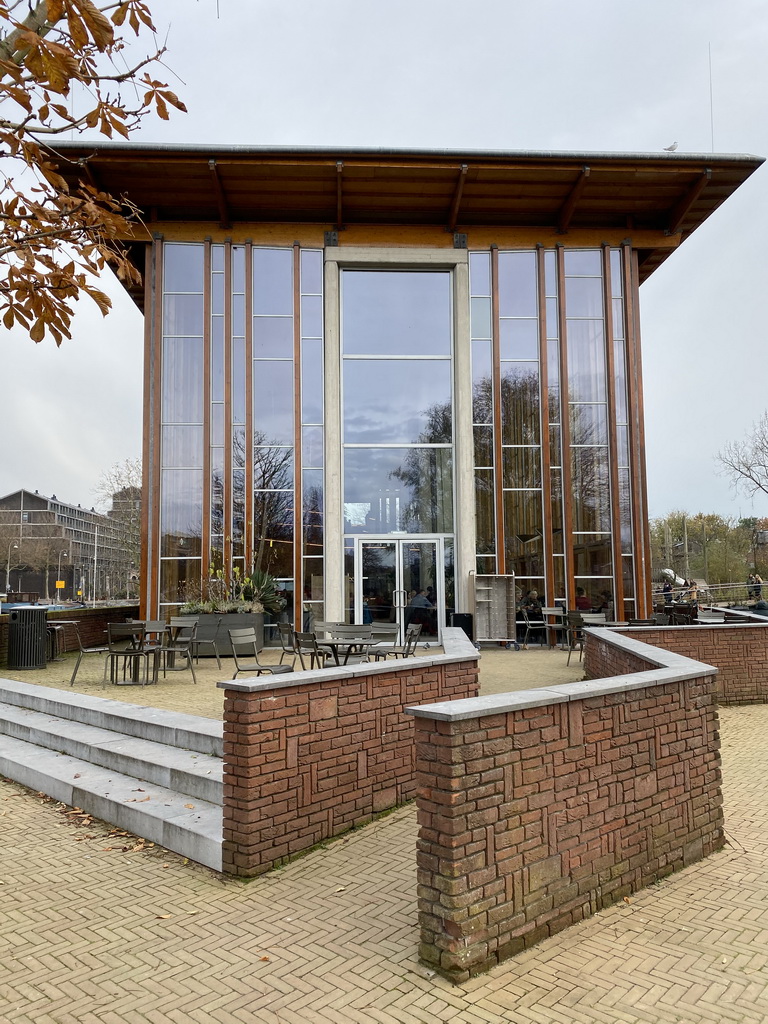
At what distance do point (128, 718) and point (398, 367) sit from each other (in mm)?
12734

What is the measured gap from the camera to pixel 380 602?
57.3ft

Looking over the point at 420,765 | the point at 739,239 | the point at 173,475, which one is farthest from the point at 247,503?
the point at 739,239

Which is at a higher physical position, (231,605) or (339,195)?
(339,195)

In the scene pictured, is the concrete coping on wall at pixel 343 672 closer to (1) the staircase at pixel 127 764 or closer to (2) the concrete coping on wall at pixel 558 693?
(1) the staircase at pixel 127 764

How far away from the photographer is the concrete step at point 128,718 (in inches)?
261

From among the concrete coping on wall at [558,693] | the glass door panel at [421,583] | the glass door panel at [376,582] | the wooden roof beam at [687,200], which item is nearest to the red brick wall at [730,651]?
the concrete coping on wall at [558,693]

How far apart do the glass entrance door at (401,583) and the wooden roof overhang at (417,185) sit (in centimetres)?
768

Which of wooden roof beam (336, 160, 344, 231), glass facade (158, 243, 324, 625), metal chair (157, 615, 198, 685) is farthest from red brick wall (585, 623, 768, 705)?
wooden roof beam (336, 160, 344, 231)

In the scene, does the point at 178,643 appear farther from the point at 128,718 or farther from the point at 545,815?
the point at 545,815

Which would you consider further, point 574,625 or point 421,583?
point 421,583

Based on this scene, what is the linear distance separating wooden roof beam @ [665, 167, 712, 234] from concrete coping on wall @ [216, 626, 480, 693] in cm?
1476

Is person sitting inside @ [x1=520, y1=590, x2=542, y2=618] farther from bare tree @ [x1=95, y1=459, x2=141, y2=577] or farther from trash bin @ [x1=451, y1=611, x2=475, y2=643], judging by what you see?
bare tree @ [x1=95, y1=459, x2=141, y2=577]

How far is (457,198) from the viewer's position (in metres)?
17.8

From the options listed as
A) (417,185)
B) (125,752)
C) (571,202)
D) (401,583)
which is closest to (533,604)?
(401,583)
